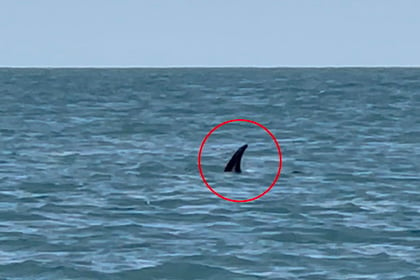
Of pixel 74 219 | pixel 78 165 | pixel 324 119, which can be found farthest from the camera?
pixel 324 119

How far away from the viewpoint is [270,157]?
33.5m

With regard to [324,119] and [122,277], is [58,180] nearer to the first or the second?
[122,277]

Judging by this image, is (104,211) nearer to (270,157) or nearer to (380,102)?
(270,157)

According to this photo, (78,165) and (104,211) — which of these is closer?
(104,211)

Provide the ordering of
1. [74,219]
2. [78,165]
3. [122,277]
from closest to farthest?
[122,277] → [74,219] → [78,165]

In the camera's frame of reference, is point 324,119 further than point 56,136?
Yes

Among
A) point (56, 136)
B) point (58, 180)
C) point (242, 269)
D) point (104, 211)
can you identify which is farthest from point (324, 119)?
point (242, 269)

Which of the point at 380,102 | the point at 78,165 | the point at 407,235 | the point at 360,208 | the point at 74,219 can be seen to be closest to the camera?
the point at 407,235

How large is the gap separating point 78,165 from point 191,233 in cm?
1135

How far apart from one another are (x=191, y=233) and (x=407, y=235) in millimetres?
4029

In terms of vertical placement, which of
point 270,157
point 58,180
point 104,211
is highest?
point 270,157

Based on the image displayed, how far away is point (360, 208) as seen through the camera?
22.0 m

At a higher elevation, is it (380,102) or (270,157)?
(380,102)

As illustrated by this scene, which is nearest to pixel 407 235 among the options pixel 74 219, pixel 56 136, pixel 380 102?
pixel 74 219
